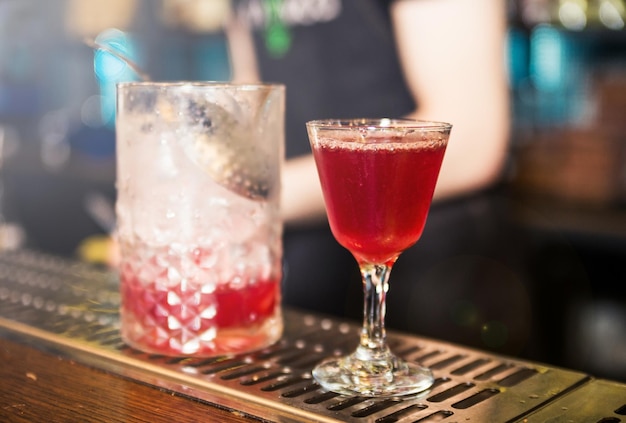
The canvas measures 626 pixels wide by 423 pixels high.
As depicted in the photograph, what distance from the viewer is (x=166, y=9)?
14.3 ft

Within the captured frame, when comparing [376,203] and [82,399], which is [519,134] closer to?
[376,203]

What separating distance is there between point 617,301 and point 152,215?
2.72 metres

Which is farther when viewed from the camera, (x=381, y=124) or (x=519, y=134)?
(x=519, y=134)

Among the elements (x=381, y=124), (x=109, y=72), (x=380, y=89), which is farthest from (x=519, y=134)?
(x=381, y=124)

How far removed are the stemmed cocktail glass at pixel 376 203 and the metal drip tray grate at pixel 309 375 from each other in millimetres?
38

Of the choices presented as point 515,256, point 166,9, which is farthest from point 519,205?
point 166,9

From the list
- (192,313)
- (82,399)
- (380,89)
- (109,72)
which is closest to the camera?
(82,399)

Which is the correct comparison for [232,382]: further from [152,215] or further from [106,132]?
[106,132]

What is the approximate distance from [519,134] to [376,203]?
325 cm

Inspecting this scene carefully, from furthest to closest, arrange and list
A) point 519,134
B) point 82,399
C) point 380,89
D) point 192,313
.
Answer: point 519,134 → point 380,89 → point 192,313 → point 82,399

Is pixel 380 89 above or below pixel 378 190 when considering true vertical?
above

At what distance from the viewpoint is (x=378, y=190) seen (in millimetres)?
938

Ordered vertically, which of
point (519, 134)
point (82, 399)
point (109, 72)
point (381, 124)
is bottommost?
point (82, 399)

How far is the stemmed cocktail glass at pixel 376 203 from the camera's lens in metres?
0.92
